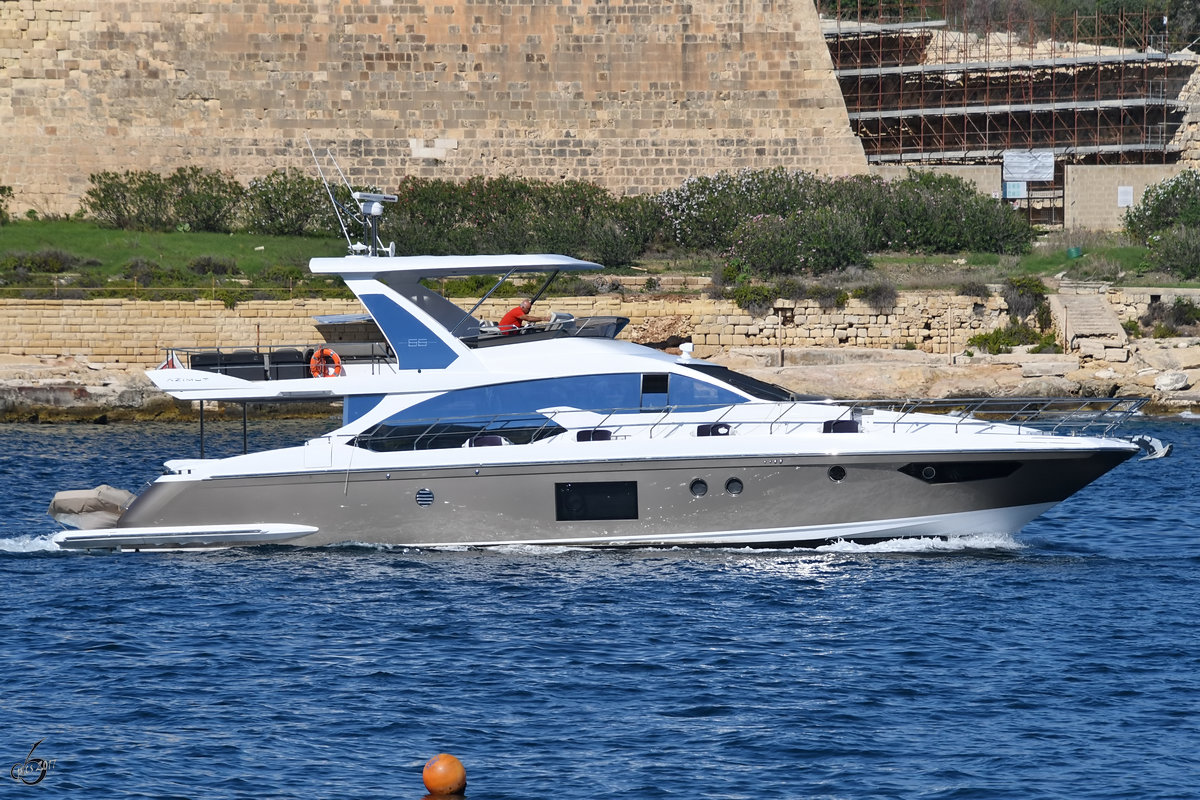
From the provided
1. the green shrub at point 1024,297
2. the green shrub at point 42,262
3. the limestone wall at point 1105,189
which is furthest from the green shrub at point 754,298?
the green shrub at point 42,262

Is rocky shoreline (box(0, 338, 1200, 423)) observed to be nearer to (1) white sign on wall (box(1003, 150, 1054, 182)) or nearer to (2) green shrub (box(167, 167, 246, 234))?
(2) green shrub (box(167, 167, 246, 234))

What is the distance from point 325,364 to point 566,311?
17455 mm

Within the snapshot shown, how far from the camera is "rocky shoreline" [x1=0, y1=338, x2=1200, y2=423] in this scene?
1219 inches

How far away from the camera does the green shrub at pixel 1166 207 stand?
3919 cm

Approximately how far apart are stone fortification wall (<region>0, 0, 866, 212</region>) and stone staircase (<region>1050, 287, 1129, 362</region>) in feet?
33.5

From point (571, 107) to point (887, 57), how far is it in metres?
9.40

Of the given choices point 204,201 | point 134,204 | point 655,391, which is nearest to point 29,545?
point 655,391

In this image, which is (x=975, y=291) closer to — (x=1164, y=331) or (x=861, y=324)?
(x=861, y=324)

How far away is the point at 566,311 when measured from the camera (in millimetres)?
34562

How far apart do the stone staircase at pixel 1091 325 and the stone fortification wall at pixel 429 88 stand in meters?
10.2

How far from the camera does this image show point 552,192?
1650 inches

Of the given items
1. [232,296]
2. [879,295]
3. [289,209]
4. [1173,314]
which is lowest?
[1173,314]

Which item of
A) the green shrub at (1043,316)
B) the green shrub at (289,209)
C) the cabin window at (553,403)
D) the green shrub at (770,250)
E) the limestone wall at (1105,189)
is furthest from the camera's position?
the limestone wall at (1105,189)

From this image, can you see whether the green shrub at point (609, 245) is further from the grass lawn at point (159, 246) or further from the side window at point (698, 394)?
the side window at point (698, 394)
